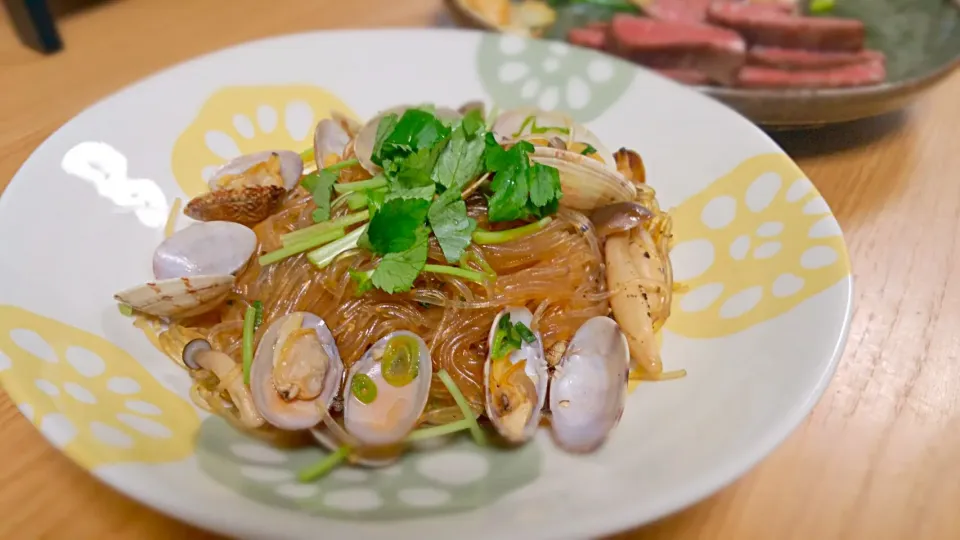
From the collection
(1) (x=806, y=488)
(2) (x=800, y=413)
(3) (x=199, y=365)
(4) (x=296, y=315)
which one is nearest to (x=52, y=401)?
(3) (x=199, y=365)

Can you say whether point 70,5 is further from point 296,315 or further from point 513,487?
point 513,487

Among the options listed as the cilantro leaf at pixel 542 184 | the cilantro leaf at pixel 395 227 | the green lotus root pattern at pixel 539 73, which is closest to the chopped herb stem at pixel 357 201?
the cilantro leaf at pixel 395 227

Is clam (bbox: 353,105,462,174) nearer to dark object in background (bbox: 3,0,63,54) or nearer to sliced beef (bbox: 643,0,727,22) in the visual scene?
sliced beef (bbox: 643,0,727,22)

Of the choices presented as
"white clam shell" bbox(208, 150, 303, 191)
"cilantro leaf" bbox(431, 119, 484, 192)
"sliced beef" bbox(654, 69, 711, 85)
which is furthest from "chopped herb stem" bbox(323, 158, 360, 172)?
"sliced beef" bbox(654, 69, 711, 85)

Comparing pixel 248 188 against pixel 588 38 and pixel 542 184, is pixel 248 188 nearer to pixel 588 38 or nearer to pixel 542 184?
pixel 542 184

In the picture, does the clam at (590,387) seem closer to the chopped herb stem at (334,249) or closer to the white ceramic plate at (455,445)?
the white ceramic plate at (455,445)

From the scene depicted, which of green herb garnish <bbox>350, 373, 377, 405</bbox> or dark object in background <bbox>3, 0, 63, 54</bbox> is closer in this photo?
green herb garnish <bbox>350, 373, 377, 405</bbox>

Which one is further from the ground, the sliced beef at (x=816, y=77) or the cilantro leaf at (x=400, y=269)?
the cilantro leaf at (x=400, y=269)
